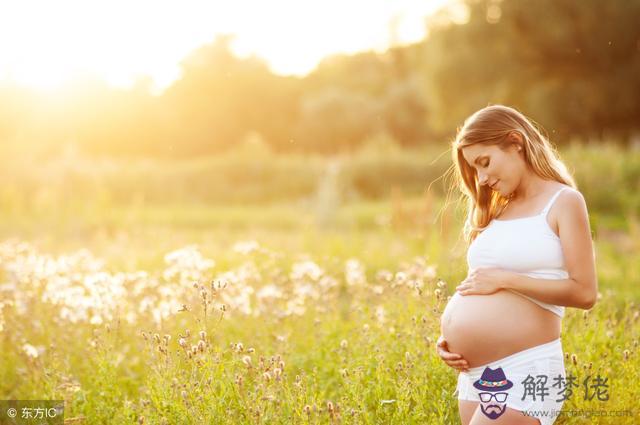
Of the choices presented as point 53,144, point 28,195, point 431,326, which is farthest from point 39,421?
point 53,144

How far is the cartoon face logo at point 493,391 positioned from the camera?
9.20 feet

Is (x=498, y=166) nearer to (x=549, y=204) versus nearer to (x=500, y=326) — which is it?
(x=549, y=204)

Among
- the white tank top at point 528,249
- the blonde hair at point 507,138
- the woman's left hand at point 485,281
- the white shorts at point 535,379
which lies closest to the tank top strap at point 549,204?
the white tank top at point 528,249

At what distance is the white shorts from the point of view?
2771 mm

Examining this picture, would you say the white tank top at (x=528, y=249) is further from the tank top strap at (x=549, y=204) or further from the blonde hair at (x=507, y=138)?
the blonde hair at (x=507, y=138)

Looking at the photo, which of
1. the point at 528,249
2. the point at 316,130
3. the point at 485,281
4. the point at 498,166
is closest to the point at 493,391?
the point at 485,281

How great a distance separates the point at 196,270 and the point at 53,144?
37.1 metres

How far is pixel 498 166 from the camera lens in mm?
2961

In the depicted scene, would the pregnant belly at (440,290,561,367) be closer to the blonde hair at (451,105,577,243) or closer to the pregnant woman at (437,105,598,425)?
the pregnant woman at (437,105,598,425)

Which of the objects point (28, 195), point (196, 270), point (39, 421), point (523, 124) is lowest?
point (39, 421)

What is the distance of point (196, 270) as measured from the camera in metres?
4.96

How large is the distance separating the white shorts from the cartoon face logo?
16mm

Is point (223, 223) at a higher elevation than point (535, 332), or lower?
higher

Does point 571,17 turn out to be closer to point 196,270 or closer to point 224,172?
point 224,172
